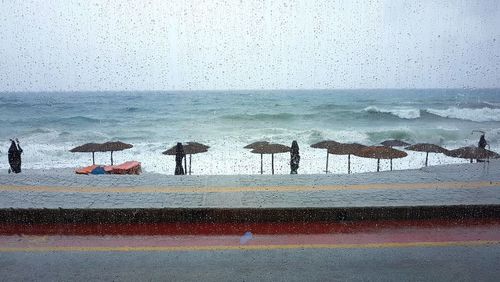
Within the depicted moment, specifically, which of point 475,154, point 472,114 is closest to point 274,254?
point 475,154

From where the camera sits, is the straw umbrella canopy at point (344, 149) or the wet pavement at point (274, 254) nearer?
the wet pavement at point (274, 254)

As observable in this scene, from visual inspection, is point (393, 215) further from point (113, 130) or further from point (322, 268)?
point (113, 130)

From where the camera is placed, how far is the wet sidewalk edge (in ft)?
21.7

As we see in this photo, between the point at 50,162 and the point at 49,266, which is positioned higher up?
the point at 49,266

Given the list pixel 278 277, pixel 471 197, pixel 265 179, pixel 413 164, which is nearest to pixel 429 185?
pixel 471 197

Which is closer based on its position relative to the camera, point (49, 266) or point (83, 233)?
point (49, 266)

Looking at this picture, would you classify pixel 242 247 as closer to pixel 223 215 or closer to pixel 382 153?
pixel 223 215

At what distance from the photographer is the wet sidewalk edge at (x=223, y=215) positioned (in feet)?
21.7

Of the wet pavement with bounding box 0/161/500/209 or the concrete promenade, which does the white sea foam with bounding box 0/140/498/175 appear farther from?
the concrete promenade

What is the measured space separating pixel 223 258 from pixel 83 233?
244 cm

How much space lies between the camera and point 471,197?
7.40m

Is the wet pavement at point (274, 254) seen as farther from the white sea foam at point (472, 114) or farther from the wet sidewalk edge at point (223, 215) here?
the white sea foam at point (472, 114)

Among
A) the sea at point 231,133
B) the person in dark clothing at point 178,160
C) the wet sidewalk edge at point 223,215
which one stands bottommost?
the sea at point 231,133

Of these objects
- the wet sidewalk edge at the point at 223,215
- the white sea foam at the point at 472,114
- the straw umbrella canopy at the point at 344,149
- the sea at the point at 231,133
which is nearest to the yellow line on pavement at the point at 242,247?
the wet sidewalk edge at the point at 223,215
